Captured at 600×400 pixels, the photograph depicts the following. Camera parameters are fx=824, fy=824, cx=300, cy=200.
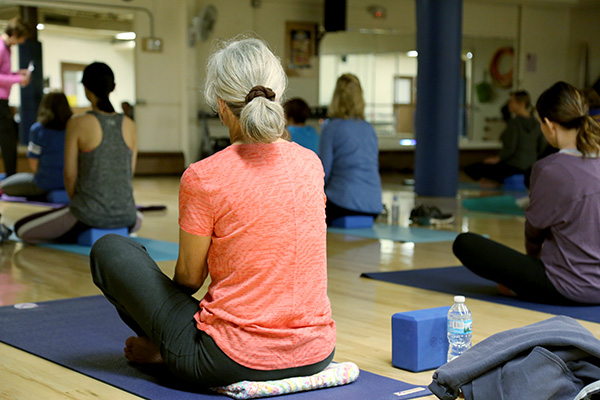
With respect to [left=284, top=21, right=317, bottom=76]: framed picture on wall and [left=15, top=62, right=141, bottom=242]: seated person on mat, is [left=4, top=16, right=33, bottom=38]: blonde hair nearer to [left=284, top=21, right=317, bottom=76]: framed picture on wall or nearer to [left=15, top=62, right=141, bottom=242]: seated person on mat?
[left=15, top=62, right=141, bottom=242]: seated person on mat

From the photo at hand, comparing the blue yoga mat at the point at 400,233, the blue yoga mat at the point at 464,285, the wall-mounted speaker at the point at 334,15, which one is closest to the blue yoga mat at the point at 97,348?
the blue yoga mat at the point at 464,285

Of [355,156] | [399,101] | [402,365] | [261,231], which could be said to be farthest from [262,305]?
[399,101]

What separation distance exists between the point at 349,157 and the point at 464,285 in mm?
2109

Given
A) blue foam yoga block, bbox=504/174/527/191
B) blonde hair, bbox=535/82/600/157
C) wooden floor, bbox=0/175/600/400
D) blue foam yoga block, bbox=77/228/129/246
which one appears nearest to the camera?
wooden floor, bbox=0/175/600/400

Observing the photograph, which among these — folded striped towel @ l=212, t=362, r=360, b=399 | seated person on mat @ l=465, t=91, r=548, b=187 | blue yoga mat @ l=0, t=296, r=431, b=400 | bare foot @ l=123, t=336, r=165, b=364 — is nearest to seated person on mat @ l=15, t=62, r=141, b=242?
blue yoga mat @ l=0, t=296, r=431, b=400

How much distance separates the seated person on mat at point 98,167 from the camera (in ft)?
14.8

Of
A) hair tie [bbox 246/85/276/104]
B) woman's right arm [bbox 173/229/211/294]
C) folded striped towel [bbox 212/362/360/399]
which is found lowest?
folded striped towel [bbox 212/362/360/399]

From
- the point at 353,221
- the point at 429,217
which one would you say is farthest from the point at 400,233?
the point at 429,217

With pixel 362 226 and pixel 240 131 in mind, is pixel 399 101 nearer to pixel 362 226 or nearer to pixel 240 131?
pixel 362 226

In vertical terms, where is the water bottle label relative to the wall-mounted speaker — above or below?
below

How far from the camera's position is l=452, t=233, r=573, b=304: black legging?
130 inches

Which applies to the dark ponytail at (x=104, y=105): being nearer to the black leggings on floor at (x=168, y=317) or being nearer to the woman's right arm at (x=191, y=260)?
the black leggings on floor at (x=168, y=317)

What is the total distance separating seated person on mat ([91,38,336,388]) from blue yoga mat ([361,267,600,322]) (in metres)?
1.44

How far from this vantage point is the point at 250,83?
199 cm
